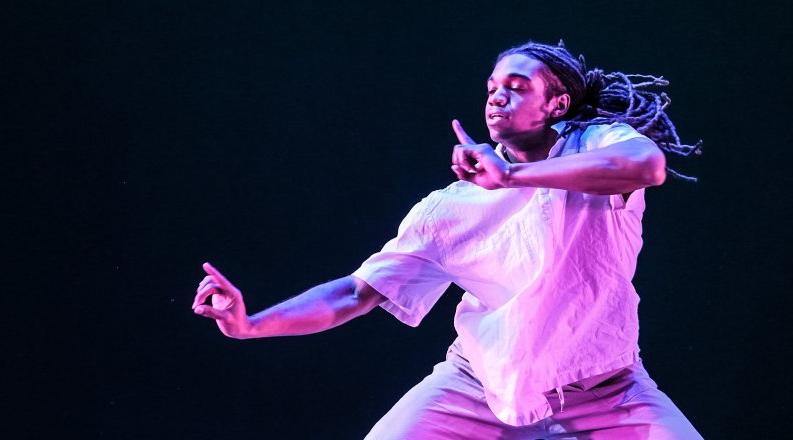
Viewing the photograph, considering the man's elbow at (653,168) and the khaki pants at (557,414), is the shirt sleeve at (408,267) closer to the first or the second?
the khaki pants at (557,414)

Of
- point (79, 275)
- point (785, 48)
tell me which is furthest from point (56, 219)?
point (785, 48)

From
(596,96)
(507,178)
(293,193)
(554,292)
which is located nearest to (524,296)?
(554,292)

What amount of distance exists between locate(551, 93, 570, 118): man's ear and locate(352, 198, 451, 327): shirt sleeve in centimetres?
42

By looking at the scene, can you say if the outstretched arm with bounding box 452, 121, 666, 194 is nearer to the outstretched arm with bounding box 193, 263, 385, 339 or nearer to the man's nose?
the man's nose

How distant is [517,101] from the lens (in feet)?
7.97

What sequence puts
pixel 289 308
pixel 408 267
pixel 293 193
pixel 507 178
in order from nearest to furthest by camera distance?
pixel 507 178 → pixel 289 308 → pixel 408 267 → pixel 293 193

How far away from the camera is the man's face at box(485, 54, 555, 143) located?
7.91 ft

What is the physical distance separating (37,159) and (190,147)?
1.66 ft

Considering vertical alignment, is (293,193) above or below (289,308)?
above

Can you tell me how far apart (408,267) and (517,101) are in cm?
52

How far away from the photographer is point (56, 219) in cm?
313

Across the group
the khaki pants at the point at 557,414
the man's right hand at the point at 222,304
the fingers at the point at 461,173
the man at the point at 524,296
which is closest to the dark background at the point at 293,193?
the man at the point at 524,296

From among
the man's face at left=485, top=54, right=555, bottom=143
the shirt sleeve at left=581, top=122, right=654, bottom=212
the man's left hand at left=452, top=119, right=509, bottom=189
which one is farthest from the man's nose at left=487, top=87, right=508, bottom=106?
the man's left hand at left=452, top=119, right=509, bottom=189

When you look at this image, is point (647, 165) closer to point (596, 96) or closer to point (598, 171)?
point (598, 171)
